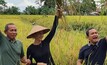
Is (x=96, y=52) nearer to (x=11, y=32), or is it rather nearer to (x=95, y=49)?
(x=95, y=49)

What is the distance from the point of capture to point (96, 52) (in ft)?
13.5

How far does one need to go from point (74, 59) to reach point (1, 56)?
5.58 ft

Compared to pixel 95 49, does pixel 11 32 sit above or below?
above

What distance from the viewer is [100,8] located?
5.19m

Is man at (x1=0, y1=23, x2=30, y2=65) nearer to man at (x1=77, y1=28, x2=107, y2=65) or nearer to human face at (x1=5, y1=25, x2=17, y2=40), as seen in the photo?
human face at (x1=5, y1=25, x2=17, y2=40)

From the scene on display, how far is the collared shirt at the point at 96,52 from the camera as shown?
4110 millimetres

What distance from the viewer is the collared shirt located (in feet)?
13.5

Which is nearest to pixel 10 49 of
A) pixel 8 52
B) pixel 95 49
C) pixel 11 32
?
pixel 8 52

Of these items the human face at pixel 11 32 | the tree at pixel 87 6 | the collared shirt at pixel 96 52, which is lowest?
the collared shirt at pixel 96 52

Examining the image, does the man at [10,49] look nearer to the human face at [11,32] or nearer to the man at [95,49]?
the human face at [11,32]

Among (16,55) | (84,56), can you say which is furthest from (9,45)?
(84,56)

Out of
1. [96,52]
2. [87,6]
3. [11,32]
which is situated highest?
[87,6]

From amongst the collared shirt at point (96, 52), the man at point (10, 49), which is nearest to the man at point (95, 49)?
the collared shirt at point (96, 52)

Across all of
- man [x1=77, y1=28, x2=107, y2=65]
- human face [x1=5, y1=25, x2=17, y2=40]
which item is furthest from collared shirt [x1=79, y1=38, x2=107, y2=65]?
human face [x1=5, y1=25, x2=17, y2=40]
